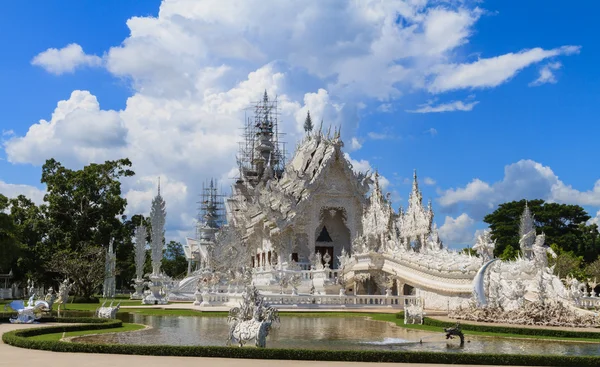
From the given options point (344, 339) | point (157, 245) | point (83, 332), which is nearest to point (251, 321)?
point (344, 339)

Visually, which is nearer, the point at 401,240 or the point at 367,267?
the point at 367,267

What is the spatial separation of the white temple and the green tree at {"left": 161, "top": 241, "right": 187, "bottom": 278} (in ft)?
64.8

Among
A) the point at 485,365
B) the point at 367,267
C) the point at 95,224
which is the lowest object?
the point at 485,365

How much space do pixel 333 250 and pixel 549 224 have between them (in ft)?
72.9

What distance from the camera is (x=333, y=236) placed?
4259cm

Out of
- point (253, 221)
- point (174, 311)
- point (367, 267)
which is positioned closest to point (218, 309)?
point (174, 311)

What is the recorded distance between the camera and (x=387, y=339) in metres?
14.6

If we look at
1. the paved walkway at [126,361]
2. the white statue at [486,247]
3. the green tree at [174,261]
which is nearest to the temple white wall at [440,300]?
the white statue at [486,247]

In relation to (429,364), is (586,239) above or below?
above

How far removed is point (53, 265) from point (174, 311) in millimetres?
16263

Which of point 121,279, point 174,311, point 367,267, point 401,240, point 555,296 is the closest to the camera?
point 555,296

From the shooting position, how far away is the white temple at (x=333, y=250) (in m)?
25.2

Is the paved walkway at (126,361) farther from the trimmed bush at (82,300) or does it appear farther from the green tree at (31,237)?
the green tree at (31,237)

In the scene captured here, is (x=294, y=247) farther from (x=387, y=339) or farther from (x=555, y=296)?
(x=387, y=339)
